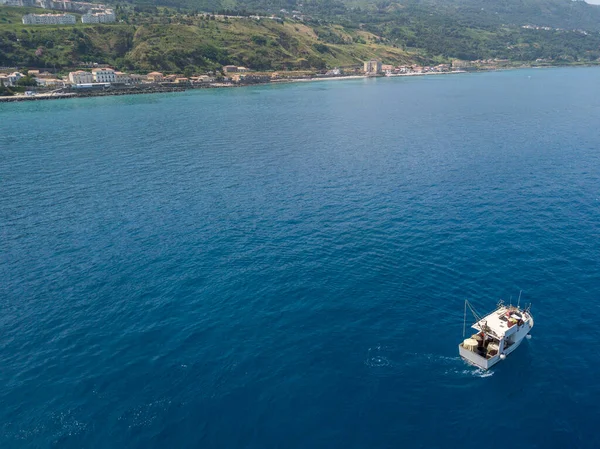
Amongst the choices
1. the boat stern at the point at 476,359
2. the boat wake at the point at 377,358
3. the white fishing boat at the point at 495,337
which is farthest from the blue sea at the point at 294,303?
the white fishing boat at the point at 495,337

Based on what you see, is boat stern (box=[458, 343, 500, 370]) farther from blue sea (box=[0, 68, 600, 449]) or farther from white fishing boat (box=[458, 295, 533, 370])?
blue sea (box=[0, 68, 600, 449])

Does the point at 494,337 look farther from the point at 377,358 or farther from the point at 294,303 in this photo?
the point at 294,303

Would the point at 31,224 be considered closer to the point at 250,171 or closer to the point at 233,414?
the point at 250,171

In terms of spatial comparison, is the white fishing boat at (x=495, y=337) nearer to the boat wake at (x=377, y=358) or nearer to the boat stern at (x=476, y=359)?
the boat stern at (x=476, y=359)

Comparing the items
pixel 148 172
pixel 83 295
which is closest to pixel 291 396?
pixel 83 295

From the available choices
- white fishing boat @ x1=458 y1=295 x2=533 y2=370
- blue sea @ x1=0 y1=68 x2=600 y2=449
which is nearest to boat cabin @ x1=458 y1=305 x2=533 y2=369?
white fishing boat @ x1=458 y1=295 x2=533 y2=370

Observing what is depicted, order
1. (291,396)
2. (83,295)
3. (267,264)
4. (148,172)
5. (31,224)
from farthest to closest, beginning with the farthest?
(148,172) < (31,224) < (267,264) < (83,295) < (291,396)
